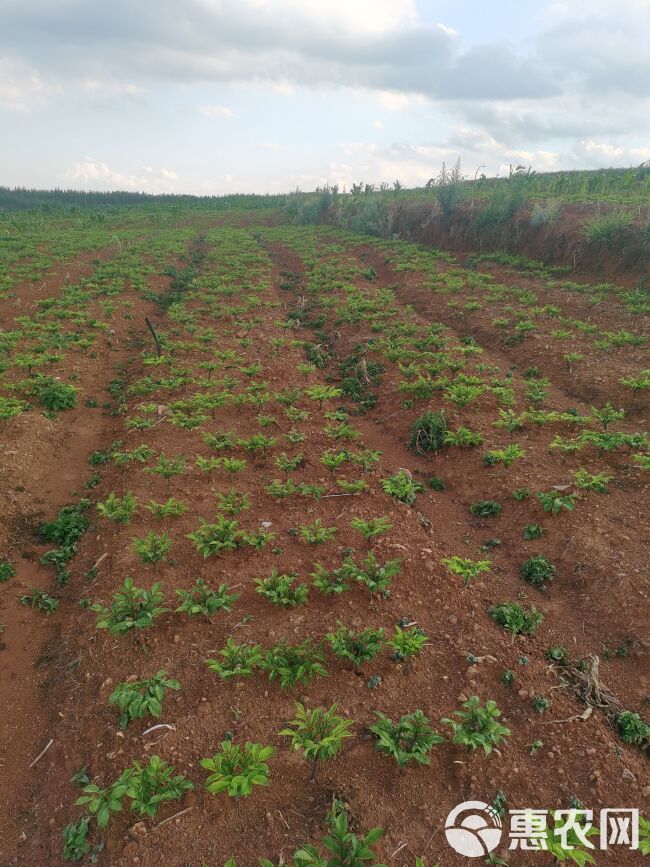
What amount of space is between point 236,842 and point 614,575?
17.1 ft

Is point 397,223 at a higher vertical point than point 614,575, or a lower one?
higher

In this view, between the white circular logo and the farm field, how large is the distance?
7 centimetres

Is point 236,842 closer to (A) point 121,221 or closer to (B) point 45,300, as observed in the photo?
(B) point 45,300

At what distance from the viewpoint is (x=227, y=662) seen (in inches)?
183

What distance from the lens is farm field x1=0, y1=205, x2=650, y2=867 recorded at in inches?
148

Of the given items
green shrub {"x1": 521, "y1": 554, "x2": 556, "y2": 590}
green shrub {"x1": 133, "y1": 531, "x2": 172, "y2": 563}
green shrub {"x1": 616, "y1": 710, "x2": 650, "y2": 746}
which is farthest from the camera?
green shrub {"x1": 521, "y1": 554, "x2": 556, "y2": 590}

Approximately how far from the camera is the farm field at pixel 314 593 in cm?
376

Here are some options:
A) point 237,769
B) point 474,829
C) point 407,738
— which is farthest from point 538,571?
point 237,769

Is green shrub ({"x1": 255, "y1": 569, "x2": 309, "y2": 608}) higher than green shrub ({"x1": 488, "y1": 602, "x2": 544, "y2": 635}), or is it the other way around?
green shrub ({"x1": 255, "y1": 569, "x2": 309, "y2": 608})

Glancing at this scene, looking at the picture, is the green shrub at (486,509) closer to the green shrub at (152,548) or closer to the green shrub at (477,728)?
the green shrub at (477,728)

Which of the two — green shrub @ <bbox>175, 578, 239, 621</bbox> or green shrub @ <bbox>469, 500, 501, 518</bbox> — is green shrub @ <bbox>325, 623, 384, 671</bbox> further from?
green shrub @ <bbox>469, 500, 501, 518</bbox>

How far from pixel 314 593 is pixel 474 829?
2753 millimetres

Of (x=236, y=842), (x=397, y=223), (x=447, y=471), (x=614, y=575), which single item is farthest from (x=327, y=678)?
(x=397, y=223)

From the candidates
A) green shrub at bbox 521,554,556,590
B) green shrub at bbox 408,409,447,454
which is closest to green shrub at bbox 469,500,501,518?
green shrub at bbox 521,554,556,590
